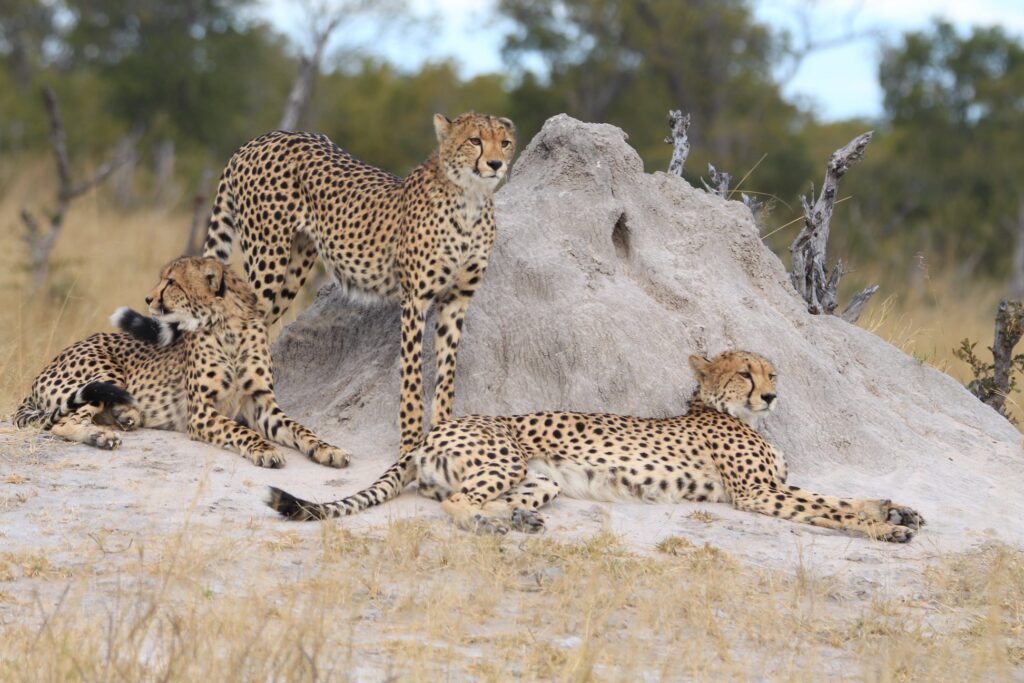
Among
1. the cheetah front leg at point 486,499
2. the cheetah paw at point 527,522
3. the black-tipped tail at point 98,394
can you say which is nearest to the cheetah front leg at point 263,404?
the black-tipped tail at point 98,394

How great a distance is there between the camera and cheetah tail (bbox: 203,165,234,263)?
20.4 ft

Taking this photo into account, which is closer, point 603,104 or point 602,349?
point 602,349

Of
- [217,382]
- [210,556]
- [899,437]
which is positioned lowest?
[210,556]

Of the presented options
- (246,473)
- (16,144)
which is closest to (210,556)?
(246,473)

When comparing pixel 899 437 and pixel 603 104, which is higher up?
pixel 603 104

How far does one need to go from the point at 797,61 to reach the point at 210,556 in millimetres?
16420

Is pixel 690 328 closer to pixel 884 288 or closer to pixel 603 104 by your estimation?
pixel 884 288

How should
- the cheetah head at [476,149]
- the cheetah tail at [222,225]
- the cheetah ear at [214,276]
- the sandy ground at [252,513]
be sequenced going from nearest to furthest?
1. the sandy ground at [252,513]
2. the cheetah head at [476,149]
3. the cheetah ear at [214,276]
4. the cheetah tail at [222,225]

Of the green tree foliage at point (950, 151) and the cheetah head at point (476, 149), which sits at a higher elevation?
the green tree foliage at point (950, 151)

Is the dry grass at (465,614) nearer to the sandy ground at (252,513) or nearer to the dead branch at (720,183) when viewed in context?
the sandy ground at (252,513)

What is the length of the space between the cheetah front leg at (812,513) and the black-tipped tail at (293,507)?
1.44 metres

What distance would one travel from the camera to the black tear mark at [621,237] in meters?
5.98

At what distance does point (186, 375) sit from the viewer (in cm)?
557

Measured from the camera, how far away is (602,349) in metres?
5.50
